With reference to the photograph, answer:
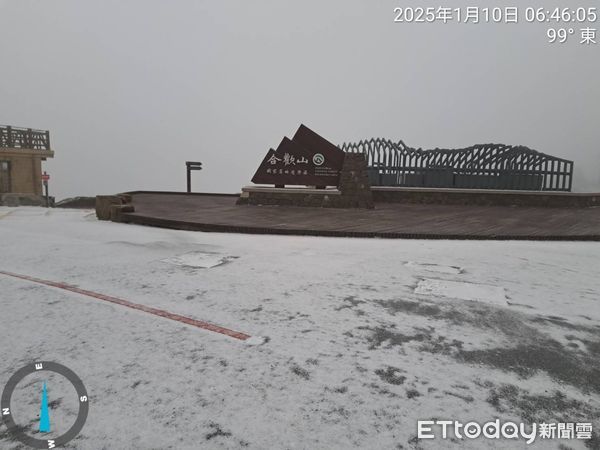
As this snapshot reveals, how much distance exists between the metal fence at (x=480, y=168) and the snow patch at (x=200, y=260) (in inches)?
430

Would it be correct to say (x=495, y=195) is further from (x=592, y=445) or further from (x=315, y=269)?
(x=592, y=445)

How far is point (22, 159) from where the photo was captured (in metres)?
28.1

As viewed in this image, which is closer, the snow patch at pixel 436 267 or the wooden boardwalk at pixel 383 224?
the snow patch at pixel 436 267

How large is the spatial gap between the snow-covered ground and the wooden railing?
96.9ft

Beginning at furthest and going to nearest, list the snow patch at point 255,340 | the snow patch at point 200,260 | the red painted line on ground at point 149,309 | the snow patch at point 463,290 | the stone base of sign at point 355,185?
1. the stone base of sign at point 355,185
2. the snow patch at point 200,260
3. the snow patch at point 463,290
4. the red painted line on ground at point 149,309
5. the snow patch at point 255,340

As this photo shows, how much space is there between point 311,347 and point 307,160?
32.2 feet

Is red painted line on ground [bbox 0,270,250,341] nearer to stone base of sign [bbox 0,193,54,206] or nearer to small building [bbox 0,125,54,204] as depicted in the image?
stone base of sign [bbox 0,193,54,206]

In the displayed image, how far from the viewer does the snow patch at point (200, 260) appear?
4720 mm

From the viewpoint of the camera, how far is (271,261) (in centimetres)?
495

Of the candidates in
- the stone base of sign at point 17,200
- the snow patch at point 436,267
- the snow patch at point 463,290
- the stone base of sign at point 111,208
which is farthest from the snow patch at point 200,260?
the stone base of sign at point 17,200

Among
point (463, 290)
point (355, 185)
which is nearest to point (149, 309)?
point (463, 290)

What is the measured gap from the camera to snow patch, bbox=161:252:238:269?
4720 millimetres

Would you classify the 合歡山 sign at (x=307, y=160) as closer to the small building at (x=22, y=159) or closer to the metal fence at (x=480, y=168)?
the metal fence at (x=480, y=168)

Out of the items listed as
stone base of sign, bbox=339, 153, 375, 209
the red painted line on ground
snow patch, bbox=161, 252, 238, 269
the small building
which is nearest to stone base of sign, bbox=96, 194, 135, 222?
snow patch, bbox=161, 252, 238, 269
